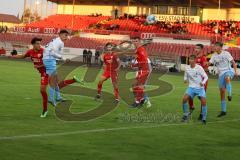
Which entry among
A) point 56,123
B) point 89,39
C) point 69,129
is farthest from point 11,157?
point 89,39

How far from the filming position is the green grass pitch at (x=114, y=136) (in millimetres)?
9617

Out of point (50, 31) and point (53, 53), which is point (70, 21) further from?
point (53, 53)

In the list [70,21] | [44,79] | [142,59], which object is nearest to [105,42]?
[70,21]

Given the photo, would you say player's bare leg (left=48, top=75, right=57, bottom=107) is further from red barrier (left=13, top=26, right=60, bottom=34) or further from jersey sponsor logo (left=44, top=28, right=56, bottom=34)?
jersey sponsor logo (left=44, top=28, right=56, bottom=34)

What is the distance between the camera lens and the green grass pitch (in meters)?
9.62

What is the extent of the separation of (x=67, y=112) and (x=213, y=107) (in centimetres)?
599

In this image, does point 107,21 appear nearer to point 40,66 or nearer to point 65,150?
point 40,66

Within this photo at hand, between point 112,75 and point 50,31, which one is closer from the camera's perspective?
point 112,75

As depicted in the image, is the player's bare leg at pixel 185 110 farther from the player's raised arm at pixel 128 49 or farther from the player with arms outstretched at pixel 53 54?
the player's raised arm at pixel 128 49

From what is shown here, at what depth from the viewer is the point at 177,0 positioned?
232 ft

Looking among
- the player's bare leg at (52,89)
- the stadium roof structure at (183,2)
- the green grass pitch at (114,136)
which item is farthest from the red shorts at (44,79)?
the stadium roof structure at (183,2)

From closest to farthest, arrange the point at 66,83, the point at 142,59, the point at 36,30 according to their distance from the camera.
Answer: the point at 66,83 < the point at 142,59 < the point at 36,30

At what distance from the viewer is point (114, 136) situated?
11.6m

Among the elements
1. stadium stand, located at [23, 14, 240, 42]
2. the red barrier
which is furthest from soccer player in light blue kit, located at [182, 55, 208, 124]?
the red barrier
